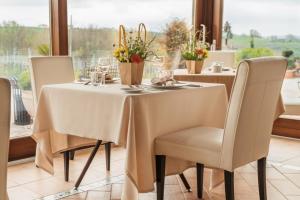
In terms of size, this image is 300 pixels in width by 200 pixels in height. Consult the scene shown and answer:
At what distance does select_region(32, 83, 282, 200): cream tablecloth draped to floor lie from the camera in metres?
2.48

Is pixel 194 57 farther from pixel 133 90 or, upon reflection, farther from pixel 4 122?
pixel 4 122

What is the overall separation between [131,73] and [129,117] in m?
0.60

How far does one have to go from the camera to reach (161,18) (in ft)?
17.1

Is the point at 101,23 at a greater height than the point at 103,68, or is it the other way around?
the point at 101,23

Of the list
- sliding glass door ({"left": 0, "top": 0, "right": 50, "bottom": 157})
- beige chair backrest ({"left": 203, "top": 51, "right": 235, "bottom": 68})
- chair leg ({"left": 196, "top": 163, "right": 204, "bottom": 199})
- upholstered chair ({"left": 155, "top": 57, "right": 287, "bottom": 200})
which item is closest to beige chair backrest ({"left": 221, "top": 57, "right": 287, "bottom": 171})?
upholstered chair ({"left": 155, "top": 57, "right": 287, "bottom": 200})

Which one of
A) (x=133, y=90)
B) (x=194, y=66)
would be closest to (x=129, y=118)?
(x=133, y=90)

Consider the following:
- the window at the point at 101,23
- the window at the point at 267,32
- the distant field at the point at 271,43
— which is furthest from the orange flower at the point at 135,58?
the distant field at the point at 271,43

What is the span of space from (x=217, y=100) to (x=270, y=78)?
61 cm

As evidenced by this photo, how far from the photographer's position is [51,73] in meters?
3.54

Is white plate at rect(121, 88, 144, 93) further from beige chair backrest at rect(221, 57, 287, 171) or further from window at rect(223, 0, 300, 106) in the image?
window at rect(223, 0, 300, 106)

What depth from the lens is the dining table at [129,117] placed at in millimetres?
2486

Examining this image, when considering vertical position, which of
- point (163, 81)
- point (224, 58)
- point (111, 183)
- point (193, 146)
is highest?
point (224, 58)

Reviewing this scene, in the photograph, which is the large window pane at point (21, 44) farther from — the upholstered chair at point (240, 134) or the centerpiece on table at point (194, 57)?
the upholstered chair at point (240, 134)

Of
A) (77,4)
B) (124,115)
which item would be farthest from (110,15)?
(124,115)
